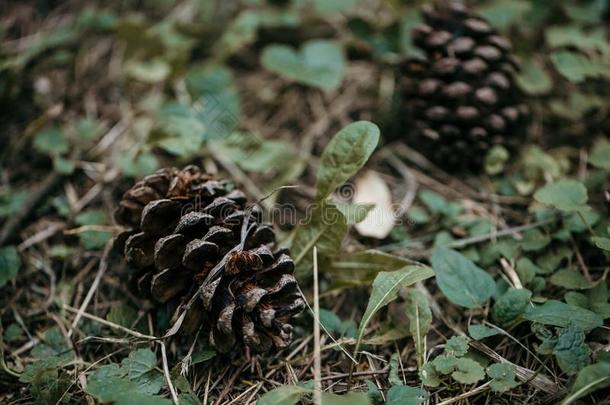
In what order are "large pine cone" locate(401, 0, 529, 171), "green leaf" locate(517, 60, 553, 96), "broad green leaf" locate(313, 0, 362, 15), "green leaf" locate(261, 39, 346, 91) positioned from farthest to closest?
"broad green leaf" locate(313, 0, 362, 15) → "green leaf" locate(261, 39, 346, 91) → "green leaf" locate(517, 60, 553, 96) → "large pine cone" locate(401, 0, 529, 171)

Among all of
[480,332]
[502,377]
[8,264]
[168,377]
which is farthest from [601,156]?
[8,264]

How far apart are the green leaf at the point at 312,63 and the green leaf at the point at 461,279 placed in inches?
36.8

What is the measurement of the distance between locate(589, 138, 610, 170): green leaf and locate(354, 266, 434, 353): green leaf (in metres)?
0.86

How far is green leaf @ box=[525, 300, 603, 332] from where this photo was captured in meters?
1.30

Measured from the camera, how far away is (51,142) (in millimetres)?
1958

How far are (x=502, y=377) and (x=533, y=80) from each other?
1318 millimetres

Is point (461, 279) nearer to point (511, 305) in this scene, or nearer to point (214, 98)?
point (511, 305)

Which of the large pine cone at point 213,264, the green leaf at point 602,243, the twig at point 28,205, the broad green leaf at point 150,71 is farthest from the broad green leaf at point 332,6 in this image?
the green leaf at point 602,243

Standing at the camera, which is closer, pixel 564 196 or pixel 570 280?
pixel 570 280

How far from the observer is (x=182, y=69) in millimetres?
2246

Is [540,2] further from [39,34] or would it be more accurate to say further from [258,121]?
[39,34]

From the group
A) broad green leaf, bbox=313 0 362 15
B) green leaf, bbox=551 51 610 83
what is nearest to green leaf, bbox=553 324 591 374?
green leaf, bbox=551 51 610 83

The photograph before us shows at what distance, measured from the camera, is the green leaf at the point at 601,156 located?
5.74ft

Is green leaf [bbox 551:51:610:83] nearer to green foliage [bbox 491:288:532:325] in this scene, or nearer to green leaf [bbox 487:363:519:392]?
green foliage [bbox 491:288:532:325]
